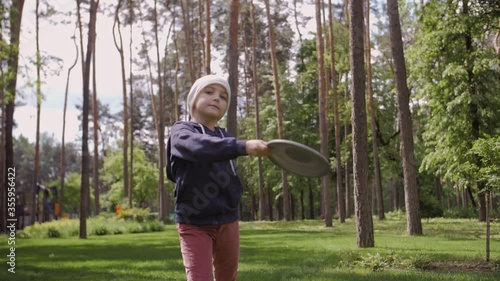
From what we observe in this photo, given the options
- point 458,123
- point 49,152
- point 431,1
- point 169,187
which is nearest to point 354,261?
point 431,1

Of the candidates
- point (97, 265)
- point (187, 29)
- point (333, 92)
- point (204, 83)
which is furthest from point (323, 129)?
point (204, 83)

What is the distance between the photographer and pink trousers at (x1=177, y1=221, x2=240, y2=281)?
298 centimetres

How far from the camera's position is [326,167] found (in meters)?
2.68

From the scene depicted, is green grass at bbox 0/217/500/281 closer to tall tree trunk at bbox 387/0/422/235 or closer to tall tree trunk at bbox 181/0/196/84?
tall tree trunk at bbox 387/0/422/235

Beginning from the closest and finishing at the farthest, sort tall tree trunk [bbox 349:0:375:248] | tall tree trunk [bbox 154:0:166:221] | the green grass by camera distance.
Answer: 1. the green grass
2. tall tree trunk [bbox 349:0:375:248]
3. tall tree trunk [bbox 154:0:166:221]

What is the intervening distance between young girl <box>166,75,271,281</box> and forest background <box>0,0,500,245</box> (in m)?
6.55

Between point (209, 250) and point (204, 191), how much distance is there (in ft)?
1.14

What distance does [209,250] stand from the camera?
10.1ft

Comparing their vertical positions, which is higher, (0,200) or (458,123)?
(458,123)

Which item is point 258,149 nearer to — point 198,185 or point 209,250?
point 198,185

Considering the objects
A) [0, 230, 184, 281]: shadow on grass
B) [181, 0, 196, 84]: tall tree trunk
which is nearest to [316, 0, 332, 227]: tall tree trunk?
[181, 0, 196, 84]: tall tree trunk

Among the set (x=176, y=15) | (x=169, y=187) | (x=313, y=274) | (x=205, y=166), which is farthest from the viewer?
(x=169, y=187)

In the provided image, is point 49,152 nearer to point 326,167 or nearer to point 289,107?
point 289,107

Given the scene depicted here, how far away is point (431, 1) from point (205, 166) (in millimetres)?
15589
